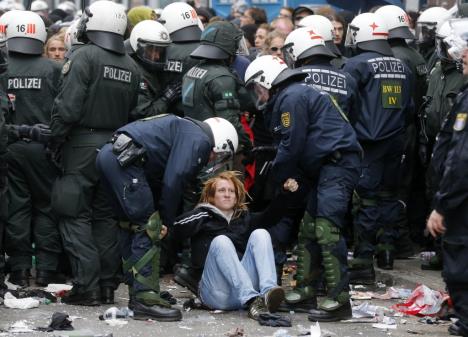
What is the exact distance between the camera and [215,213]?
994 cm

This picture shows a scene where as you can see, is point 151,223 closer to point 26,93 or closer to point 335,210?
point 335,210

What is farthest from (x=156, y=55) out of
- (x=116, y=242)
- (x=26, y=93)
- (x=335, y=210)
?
(x=335, y=210)

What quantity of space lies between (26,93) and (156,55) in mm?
1494

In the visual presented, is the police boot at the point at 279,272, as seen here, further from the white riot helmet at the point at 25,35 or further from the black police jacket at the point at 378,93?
the white riot helmet at the point at 25,35

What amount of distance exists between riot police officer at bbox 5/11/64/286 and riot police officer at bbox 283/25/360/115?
203 centimetres

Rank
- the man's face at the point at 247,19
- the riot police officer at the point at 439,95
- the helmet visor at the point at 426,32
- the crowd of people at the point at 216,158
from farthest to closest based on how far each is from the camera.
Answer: the man's face at the point at 247,19, the helmet visor at the point at 426,32, the riot police officer at the point at 439,95, the crowd of people at the point at 216,158

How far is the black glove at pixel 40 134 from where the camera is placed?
9992 millimetres

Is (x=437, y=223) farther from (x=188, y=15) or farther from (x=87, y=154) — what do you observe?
(x=188, y=15)

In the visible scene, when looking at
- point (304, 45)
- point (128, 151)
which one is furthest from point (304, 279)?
point (304, 45)

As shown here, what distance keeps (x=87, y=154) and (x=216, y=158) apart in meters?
1.21

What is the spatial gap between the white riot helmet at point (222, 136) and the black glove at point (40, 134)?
4.68 feet

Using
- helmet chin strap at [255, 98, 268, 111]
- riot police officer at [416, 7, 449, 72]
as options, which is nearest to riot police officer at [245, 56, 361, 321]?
helmet chin strap at [255, 98, 268, 111]

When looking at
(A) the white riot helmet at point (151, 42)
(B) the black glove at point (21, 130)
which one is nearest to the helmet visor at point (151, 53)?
(A) the white riot helmet at point (151, 42)

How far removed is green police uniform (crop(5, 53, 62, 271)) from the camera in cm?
1064
